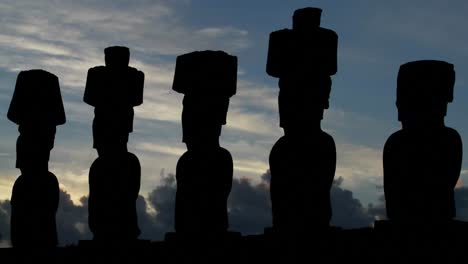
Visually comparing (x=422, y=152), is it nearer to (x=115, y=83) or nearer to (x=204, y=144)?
(x=204, y=144)

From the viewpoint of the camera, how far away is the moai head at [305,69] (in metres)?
11.5

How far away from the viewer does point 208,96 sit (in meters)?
12.8

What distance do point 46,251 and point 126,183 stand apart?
75.7 inches

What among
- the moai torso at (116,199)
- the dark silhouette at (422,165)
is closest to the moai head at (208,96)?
the moai torso at (116,199)

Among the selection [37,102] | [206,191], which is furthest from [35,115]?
[206,191]

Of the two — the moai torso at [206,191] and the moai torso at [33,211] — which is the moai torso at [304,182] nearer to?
the moai torso at [206,191]

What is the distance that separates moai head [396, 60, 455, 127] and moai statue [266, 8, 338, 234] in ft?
3.35

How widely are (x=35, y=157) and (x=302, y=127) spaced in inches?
224

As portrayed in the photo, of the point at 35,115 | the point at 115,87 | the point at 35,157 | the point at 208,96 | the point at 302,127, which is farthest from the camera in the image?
the point at 35,115

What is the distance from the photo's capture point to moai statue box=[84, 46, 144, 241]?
14.0m

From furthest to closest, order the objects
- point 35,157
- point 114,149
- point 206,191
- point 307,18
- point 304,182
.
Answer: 1. point 35,157
2. point 114,149
3. point 206,191
4. point 307,18
5. point 304,182

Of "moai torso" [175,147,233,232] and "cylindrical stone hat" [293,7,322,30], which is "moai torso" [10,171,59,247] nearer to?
"moai torso" [175,147,233,232]

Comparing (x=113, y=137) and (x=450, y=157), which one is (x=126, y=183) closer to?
(x=113, y=137)

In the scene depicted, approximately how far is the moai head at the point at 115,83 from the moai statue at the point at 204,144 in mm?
1660
